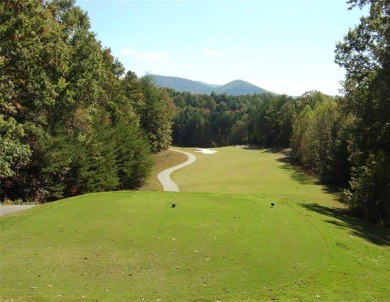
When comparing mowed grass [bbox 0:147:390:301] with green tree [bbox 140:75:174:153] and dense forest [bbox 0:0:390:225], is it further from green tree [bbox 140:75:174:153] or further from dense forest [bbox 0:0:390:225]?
green tree [bbox 140:75:174:153]

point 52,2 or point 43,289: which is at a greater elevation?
point 52,2

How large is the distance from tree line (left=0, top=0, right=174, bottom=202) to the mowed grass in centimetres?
688

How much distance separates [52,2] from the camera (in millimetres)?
29656

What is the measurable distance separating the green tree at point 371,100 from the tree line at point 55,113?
64.3 feet

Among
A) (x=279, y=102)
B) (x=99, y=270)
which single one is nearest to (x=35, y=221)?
(x=99, y=270)

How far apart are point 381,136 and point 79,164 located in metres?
24.2

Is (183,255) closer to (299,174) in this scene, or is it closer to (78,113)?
(78,113)

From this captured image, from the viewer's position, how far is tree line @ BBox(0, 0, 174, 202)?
20.1 metres

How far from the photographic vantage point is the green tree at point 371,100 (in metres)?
24.8

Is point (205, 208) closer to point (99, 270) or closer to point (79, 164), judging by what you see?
point (99, 270)

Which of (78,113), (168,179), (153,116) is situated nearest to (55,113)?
(78,113)

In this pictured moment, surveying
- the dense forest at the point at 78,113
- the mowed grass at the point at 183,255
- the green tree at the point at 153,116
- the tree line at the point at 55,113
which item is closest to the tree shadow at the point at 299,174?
Result: the dense forest at the point at 78,113

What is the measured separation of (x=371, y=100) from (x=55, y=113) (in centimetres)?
2368

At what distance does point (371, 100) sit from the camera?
26.1 metres
